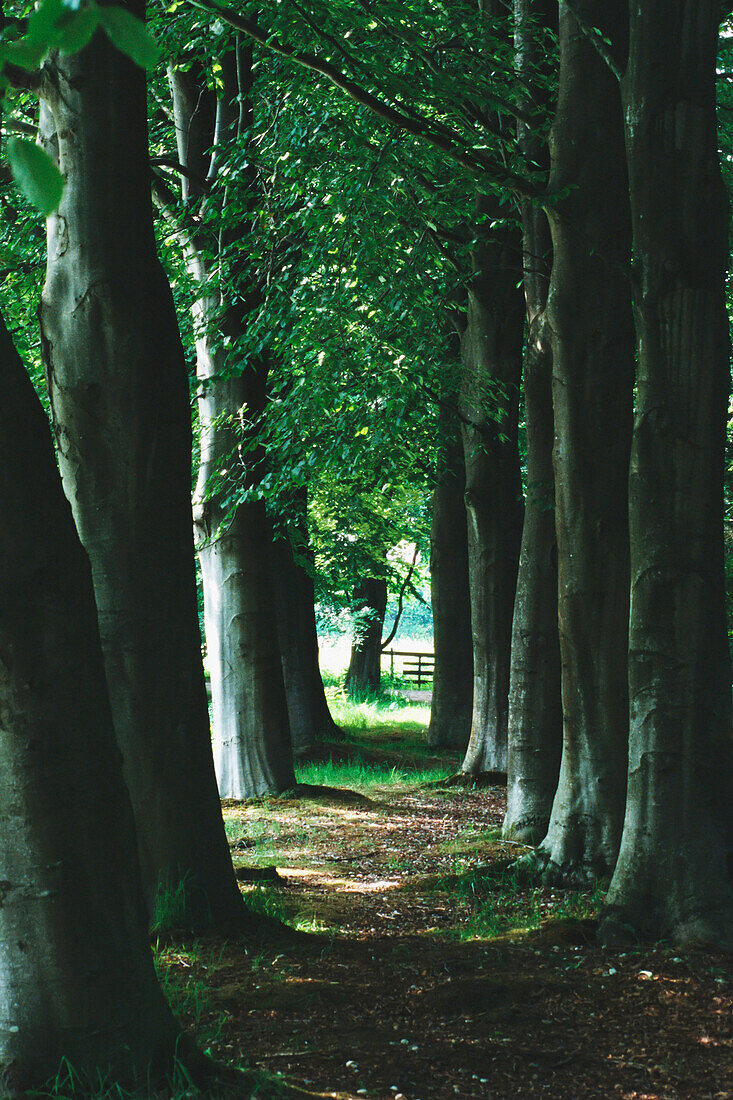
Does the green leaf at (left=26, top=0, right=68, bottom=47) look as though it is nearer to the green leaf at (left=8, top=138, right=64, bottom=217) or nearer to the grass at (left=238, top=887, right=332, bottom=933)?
the green leaf at (left=8, top=138, right=64, bottom=217)

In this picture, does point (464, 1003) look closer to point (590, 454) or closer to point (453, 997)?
point (453, 997)

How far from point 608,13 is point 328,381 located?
11.4ft

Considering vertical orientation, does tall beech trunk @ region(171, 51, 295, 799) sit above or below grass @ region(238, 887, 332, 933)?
above

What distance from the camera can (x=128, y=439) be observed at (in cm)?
551

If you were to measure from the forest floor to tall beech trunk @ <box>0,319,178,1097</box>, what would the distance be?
721 mm

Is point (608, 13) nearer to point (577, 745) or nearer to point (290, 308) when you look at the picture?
point (290, 308)

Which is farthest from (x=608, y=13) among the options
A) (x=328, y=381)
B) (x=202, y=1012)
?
(x=202, y=1012)

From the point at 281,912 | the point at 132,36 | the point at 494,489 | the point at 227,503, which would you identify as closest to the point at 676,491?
the point at 281,912

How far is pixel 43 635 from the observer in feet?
11.0

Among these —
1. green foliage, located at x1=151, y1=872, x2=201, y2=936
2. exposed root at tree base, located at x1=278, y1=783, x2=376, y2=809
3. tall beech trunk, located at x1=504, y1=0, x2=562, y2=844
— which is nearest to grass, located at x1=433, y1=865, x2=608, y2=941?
tall beech trunk, located at x1=504, y1=0, x2=562, y2=844

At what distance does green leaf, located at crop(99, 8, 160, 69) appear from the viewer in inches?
72.0

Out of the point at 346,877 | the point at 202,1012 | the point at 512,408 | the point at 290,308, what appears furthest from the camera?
the point at 512,408

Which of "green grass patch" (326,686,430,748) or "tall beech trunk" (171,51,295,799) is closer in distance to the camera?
"tall beech trunk" (171,51,295,799)

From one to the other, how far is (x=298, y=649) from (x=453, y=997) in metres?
10.7
